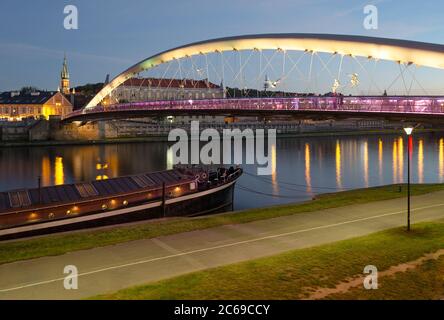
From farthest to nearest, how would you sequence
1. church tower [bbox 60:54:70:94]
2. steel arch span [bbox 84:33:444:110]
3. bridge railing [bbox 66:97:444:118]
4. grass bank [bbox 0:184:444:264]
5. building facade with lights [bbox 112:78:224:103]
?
church tower [bbox 60:54:70:94] → building facade with lights [bbox 112:78:224:103] → bridge railing [bbox 66:97:444:118] → steel arch span [bbox 84:33:444:110] → grass bank [bbox 0:184:444:264]

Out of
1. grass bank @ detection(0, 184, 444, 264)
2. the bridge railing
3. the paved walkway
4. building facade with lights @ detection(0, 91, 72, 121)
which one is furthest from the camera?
building facade with lights @ detection(0, 91, 72, 121)

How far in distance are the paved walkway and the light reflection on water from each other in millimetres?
13550

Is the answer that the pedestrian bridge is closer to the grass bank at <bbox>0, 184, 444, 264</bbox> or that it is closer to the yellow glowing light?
the grass bank at <bbox>0, 184, 444, 264</bbox>

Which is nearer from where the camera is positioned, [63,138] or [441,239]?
[441,239]

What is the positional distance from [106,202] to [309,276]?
42.1ft

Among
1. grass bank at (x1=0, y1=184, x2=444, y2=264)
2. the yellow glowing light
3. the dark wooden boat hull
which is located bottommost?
the dark wooden boat hull

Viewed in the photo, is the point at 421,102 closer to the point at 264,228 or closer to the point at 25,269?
the point at 264,228

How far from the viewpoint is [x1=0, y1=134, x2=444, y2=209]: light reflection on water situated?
3516 cm

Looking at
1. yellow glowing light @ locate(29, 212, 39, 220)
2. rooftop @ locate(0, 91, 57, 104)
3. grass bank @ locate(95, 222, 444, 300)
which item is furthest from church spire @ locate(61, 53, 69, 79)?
grass bank @ locate(95, 222, 444, 300)

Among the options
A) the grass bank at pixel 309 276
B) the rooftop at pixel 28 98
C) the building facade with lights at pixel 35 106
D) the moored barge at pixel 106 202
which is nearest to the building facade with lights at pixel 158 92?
the building facade with lights at pixel 35 106

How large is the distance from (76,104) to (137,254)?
133591mm

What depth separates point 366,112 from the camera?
22906mm

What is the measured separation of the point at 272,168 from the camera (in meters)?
47.7
